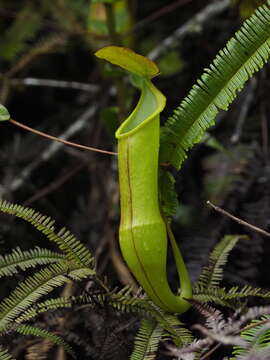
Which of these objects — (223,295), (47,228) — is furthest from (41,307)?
(223,295)

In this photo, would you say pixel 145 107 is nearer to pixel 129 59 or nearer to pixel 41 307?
pixel 129 59

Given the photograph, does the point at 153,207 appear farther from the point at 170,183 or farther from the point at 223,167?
the point at 223,167

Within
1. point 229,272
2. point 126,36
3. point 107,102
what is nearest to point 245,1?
point 126,36

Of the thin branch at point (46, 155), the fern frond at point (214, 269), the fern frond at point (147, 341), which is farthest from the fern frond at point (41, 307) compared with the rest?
the thin branch at point (46, 155)

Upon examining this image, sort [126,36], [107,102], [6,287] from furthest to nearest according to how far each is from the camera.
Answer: [107,102] → [126,36] → [6,287]

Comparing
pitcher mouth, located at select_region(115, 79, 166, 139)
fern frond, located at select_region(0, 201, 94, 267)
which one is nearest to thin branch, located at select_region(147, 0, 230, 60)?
pitcher mouth, located at select_region(115, 79, 166, 139)

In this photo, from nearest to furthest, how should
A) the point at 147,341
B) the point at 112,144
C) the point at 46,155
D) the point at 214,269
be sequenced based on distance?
the point at 147,341, the point at 214,269, the point at 46,155, the point at 112,144
